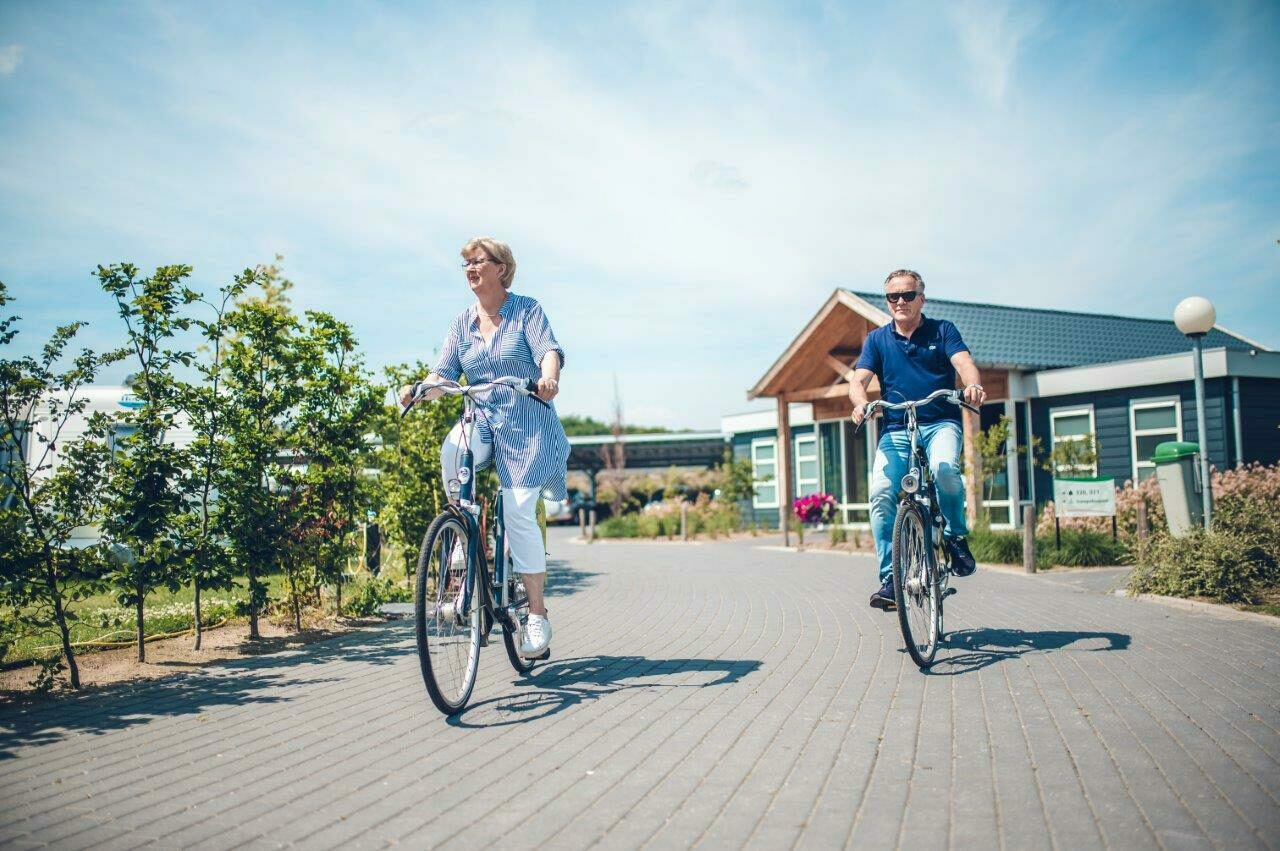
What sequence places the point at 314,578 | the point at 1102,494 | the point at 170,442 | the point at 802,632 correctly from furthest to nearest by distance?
1. the point at 1102,494
2. the point at 314,578
3. the point at 802,632
4. the point at 170,442

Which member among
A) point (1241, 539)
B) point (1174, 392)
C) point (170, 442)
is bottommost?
point (1241, 539)

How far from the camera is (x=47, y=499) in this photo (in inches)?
212

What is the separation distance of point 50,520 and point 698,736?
3.75 metres

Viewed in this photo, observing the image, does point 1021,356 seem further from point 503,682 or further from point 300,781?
point 300,781

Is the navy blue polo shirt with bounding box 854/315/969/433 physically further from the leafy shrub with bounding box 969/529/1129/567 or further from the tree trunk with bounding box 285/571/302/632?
the leafy shrub with bounding box 969/529/1129/567

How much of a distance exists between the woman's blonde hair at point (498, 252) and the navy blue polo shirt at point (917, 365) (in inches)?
90.3

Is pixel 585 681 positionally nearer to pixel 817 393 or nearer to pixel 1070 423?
pixel 817 393

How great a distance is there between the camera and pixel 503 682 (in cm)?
533

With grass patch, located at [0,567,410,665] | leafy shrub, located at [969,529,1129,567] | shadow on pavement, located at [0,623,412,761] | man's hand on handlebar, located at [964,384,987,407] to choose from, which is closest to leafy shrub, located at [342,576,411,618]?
grass patch, located at [0,567,410,665]

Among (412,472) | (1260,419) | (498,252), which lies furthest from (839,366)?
(498,252)

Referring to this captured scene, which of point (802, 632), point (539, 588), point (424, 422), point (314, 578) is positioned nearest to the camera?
point (539, 588)

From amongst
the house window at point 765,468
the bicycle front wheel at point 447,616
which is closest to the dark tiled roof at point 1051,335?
the house window at point 765,468

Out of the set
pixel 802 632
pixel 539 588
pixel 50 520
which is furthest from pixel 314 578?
pixel 802 632

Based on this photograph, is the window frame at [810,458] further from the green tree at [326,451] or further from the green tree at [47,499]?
the green tree at [47,499]
